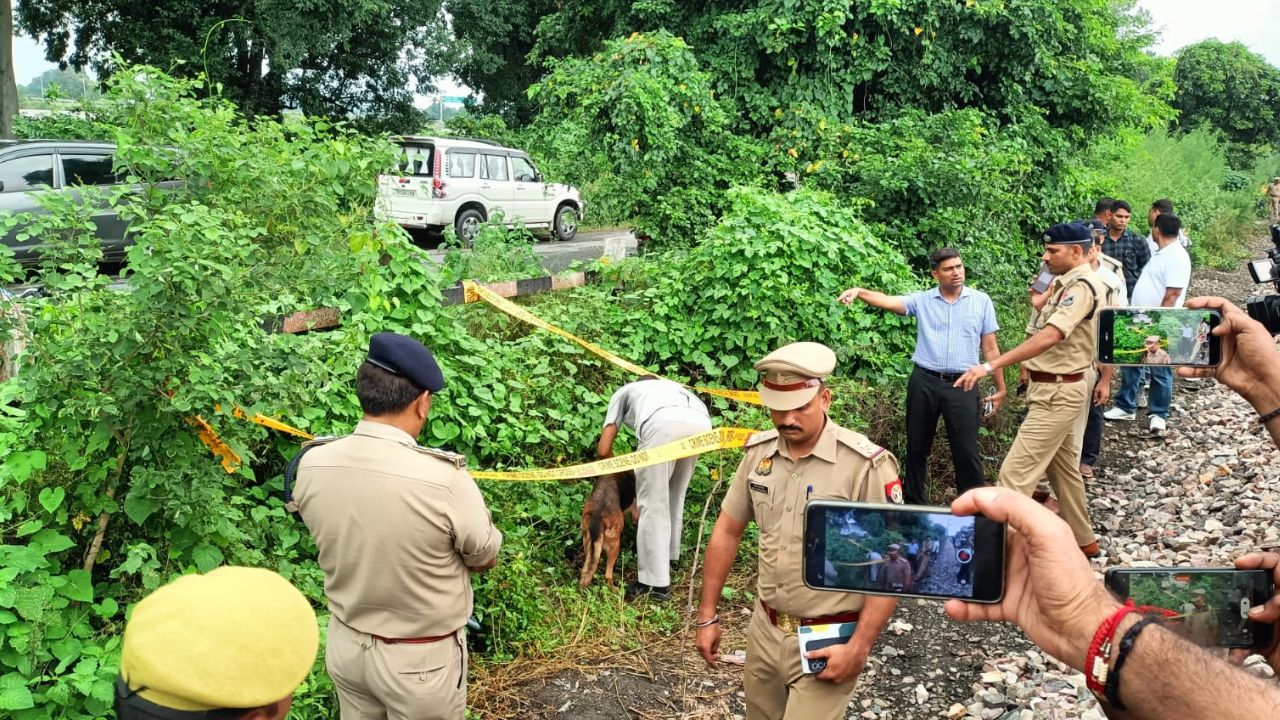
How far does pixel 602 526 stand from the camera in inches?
194

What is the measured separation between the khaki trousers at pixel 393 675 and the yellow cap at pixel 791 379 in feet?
4.10

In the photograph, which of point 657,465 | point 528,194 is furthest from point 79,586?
point 528,194

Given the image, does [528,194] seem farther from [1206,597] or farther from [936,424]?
[1206,597]

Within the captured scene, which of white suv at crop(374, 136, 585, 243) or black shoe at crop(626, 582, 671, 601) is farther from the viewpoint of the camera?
white suv at crop(374, 136, 585, 243)

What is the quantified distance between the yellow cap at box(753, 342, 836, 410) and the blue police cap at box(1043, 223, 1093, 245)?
2988mm

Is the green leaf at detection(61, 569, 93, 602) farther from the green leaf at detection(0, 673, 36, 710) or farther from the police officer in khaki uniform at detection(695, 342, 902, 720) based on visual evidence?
the police officer in khaki uniform at detection(695, 342, 902, 720)

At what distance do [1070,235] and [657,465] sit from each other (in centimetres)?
271

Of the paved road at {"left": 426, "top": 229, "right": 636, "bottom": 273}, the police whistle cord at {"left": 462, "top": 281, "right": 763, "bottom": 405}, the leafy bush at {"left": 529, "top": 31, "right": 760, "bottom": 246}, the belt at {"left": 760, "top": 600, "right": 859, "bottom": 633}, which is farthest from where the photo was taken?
the paved road at {"left": 426, "top": 229, "right": 636, "bottom": 273}

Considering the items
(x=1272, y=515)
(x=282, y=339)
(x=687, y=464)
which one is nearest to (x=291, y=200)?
(x=282, y=339)

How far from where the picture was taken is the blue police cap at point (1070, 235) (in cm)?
522

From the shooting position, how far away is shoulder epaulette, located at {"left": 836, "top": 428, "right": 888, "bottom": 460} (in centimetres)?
288

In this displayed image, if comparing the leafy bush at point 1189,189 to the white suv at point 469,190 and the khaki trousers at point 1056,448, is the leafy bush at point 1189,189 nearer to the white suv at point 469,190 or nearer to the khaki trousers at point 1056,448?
the khaki trousers at point 1056,448

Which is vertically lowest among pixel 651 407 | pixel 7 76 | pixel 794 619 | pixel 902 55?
pixel 794 619

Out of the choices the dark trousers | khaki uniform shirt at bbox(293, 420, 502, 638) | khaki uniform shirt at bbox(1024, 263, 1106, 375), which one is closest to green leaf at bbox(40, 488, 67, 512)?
khaki uniform shirt at bbox(293, 420, 502, 638)
